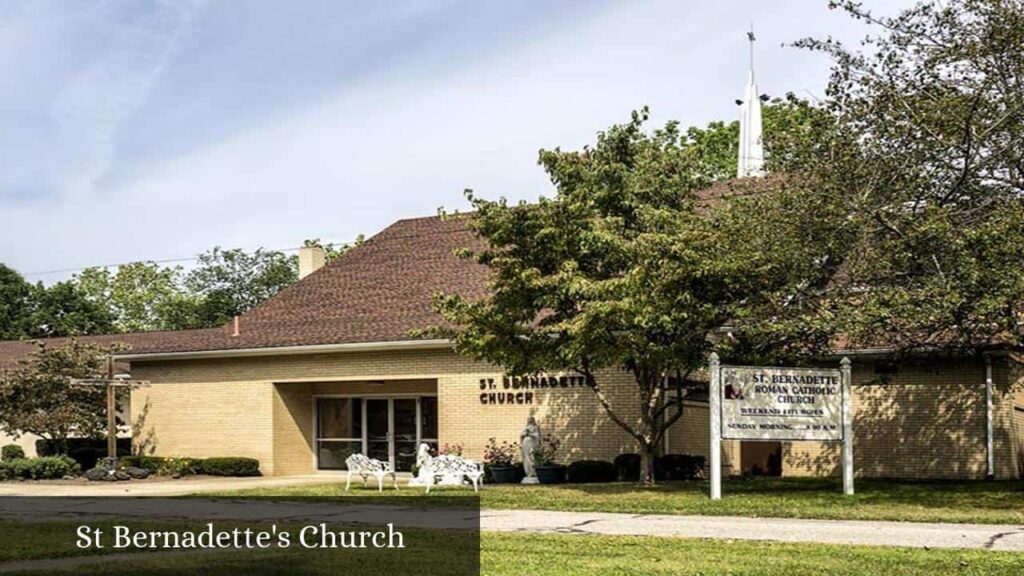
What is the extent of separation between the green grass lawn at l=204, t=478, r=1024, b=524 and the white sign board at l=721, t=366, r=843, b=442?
106 centimetres

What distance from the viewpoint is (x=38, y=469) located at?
3036cm

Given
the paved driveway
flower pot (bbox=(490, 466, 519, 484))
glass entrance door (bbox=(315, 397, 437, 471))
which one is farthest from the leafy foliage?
flower pot (bbox=(490, 466, 519, 484))

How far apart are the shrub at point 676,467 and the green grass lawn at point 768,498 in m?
1.27

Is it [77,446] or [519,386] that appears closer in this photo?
[519,386]

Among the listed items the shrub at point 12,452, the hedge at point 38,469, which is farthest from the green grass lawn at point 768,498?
the shrub at point 12,452

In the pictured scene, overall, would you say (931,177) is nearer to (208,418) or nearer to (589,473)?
(589,473)

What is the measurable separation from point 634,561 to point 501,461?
1629 centimetres

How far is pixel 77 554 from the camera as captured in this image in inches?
501

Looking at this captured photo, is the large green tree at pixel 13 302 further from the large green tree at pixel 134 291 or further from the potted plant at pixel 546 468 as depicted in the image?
the potted plant at pixel 546 468

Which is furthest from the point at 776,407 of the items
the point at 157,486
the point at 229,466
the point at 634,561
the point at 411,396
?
the point at 229,466

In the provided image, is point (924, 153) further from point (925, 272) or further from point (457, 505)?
point (457, 505)

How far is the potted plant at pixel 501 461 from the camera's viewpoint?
27.2m

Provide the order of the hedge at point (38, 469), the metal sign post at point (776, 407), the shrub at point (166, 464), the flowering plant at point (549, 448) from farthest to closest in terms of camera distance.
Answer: the shrub at point (166, 464) < the hedge at point (38, 469) < the flowering plant at point (549, 448) < the metal sign post at point (776, 407)

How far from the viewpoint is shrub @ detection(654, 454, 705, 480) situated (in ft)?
87.1
